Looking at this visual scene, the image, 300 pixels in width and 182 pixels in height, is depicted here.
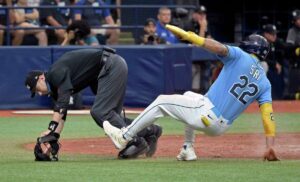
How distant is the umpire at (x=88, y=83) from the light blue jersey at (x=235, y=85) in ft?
4.05

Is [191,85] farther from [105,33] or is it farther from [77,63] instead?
[77,63]

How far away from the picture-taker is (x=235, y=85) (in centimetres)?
936

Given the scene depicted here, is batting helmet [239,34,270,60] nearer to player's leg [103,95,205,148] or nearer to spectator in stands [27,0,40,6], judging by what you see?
player's leg [103,95,205,148]

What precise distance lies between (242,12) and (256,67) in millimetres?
14802

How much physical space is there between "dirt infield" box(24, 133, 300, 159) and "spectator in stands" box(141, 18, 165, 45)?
5.01m

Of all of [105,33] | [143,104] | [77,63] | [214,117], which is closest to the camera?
[214,117]

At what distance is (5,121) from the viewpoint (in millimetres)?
15539

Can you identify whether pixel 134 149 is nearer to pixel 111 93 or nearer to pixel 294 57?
pixel 111 93

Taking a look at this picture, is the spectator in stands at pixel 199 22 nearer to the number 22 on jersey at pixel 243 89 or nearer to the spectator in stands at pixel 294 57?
the spectator in stands at pixel 294 57

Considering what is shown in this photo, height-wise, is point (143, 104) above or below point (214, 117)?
below

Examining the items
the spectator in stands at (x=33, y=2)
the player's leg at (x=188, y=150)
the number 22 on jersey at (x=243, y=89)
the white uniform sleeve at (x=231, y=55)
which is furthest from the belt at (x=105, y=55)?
the spectator in stands at (x=33, y=2)

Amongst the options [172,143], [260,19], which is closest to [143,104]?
[172,143]

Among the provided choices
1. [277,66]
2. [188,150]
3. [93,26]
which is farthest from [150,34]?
[188,150]

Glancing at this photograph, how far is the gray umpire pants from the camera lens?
1023 cm
